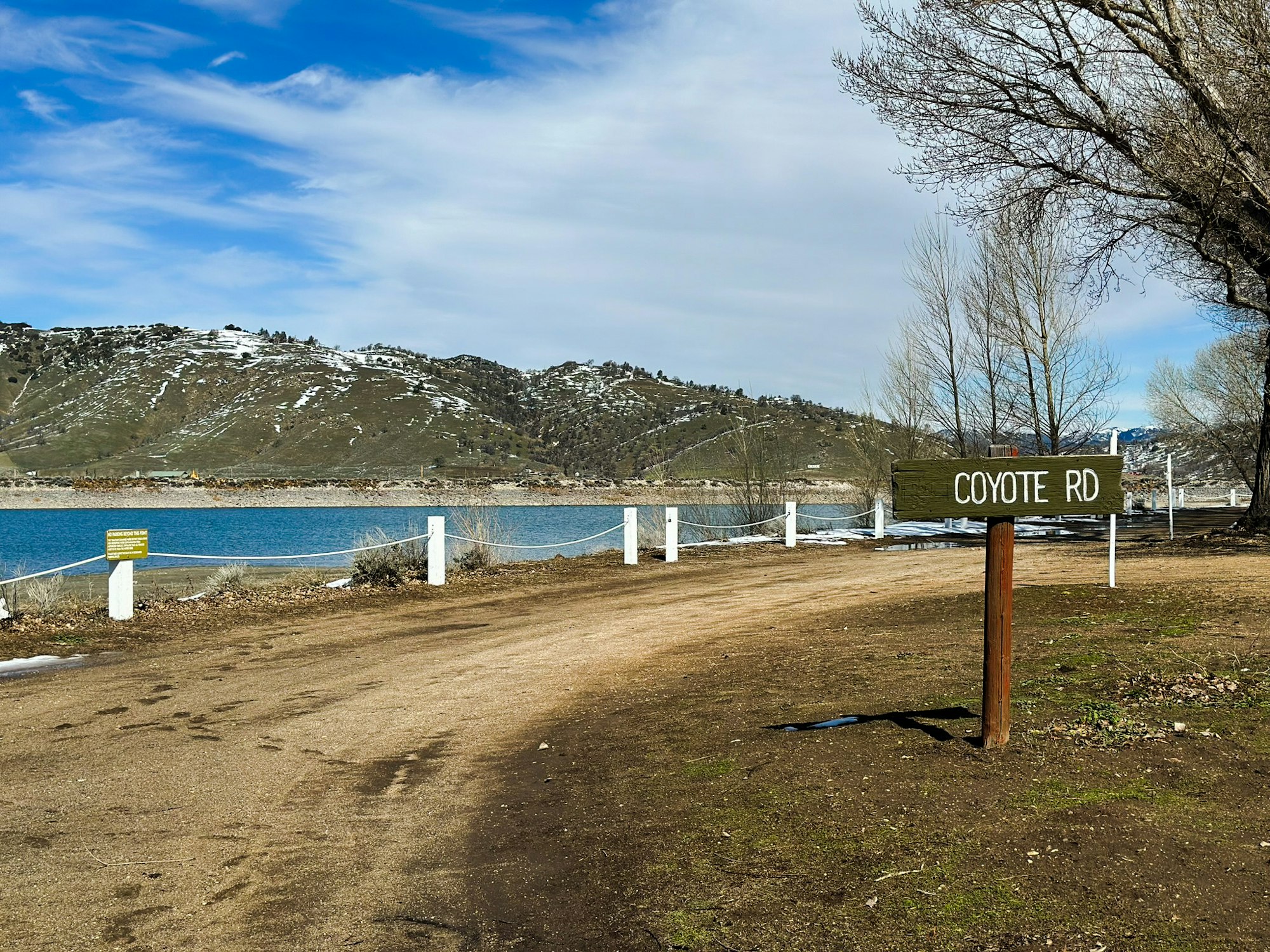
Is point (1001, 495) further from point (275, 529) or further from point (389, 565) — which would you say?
point (275, 529)

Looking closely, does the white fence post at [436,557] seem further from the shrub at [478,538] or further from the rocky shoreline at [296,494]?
the rocky shoreline at [296,494]

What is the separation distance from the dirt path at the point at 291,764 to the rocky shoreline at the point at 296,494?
189 ft

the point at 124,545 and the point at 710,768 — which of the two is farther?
the point at 124,545

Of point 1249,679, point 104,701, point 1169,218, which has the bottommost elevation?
point 104,701

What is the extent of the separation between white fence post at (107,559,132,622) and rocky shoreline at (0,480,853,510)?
56.7 meters

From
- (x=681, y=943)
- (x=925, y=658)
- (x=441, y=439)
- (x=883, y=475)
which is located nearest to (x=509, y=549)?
(x=883, y=475)

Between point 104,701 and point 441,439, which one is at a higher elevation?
point 441,439

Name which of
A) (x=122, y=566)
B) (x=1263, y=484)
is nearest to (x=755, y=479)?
(x=1263, y=484)

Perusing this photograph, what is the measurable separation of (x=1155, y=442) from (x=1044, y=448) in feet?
62.2

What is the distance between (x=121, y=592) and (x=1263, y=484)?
21099mm

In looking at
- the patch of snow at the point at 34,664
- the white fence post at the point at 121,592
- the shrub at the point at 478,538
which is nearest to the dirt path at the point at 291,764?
the patch of snow at the point at 34,664

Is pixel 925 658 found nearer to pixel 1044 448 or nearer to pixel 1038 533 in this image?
pixel 1038 533

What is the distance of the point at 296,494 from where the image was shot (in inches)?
3123

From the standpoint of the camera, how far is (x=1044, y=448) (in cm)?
3150
